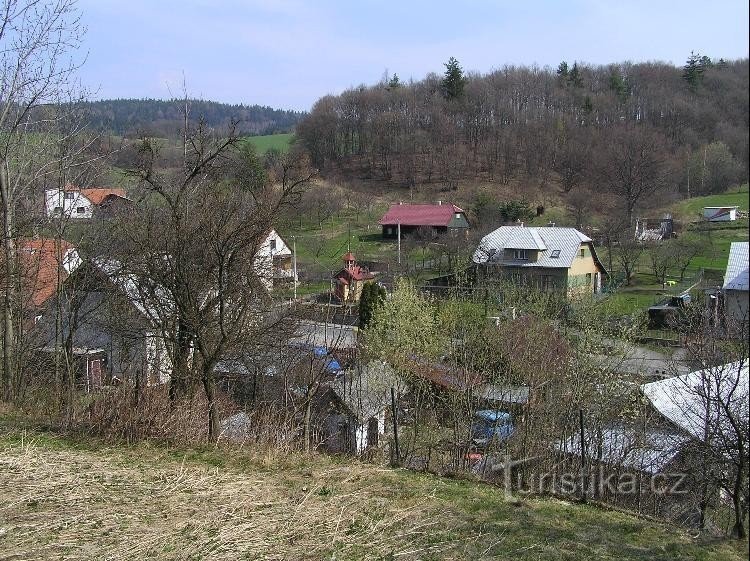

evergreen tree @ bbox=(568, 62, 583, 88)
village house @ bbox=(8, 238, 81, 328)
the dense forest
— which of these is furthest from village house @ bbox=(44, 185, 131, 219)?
evergreen tree @ bbox=(568, 62, 583, 88)

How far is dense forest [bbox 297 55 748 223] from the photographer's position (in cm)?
3170

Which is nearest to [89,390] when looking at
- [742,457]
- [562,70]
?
[742,457]

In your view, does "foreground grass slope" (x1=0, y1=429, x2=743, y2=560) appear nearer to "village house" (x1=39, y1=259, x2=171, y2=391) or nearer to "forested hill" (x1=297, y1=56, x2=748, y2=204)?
"village house" (x1=39, y1=259, x2=171, y2=391)

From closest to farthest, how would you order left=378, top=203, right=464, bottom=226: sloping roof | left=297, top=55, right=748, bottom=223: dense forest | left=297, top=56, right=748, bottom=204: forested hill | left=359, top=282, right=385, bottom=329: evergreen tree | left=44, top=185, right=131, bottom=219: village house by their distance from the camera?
left=44, top=185, right=131, bottom=219: village house < left=359, top=282, right=385, bottom=329: evergreen tree < left=378, top=203, right=464, bottom=226: sloping roof < left=297, top=55, right=748, bottom=223: dense forest < left=297, top=56, right=748, bottom=204: forested hill

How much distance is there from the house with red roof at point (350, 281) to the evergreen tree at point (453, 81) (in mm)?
23984

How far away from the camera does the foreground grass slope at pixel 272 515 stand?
13.0 feet

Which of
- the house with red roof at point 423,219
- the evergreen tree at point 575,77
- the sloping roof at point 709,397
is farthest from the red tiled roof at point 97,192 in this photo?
the evergreen tree at point 575,77

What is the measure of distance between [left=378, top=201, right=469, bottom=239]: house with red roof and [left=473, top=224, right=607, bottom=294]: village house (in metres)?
3.94

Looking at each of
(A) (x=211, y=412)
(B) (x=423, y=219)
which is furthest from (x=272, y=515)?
(B) (x=423, y=219)

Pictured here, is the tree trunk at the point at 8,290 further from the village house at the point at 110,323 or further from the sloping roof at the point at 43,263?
the village house at the point at 110,323

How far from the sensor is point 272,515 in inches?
175

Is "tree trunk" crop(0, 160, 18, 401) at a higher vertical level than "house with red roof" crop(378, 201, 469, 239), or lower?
lower

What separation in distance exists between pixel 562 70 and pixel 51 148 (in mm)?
43142

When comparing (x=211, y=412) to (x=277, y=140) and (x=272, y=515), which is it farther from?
(x=277, y=140)
